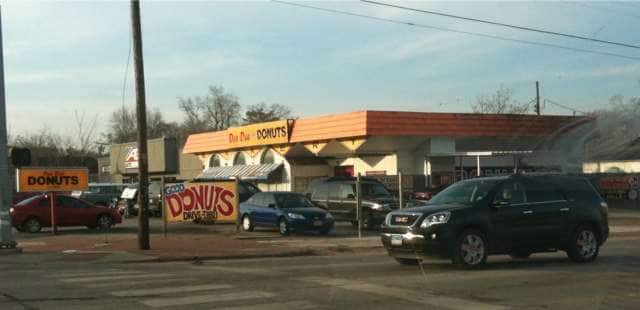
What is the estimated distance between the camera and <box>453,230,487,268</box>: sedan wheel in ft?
43.9

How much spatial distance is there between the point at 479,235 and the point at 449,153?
2475 centimetres

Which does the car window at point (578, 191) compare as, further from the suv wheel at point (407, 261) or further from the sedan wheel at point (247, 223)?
the sedan wheel at point (247, 223)

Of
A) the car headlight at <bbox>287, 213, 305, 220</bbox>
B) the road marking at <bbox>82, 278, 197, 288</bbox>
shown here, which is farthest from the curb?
the car headlight at <bbox>287, 213, 305, 220</bbox>

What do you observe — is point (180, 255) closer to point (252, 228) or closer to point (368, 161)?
point (252, 228)

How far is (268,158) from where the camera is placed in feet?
155

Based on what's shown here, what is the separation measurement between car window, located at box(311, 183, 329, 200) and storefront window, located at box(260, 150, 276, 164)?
678 inches

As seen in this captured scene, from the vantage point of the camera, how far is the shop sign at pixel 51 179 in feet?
81.9

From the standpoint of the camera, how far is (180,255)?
1769 centimetres

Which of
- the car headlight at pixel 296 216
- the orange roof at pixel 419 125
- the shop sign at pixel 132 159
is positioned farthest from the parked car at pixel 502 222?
the shop sign at pixel 132 159

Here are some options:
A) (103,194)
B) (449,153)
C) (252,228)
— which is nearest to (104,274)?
(252,228)

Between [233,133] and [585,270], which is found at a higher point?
[233,133]

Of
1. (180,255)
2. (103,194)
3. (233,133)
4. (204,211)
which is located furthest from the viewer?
(233,133)

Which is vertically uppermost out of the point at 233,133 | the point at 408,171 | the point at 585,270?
the point at 233,133

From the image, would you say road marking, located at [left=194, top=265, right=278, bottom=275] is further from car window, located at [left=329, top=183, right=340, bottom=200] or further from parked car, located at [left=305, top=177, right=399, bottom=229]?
car window, located at [left=329, top=183, right=340, bottom=200]
